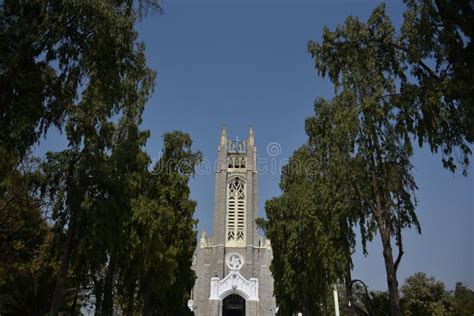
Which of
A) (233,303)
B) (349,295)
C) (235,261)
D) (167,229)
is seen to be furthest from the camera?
(233,303)

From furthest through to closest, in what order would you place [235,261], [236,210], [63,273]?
1. [236,210]
2. [235,261]
3. [63,273]

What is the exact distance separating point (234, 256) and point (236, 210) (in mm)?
5181

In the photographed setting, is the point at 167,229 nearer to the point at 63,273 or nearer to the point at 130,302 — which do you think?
the point at 130,302

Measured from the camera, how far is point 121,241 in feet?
53.3

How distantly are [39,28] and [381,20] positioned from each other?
960cm

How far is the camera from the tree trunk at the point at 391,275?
1223 cm

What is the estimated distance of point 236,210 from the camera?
4994 centimetres

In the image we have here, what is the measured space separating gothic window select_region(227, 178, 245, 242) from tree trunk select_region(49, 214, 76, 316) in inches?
1371

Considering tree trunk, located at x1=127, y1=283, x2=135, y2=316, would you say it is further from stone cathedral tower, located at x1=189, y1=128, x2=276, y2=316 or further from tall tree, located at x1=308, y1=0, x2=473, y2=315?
stone cathedral tower, located at x1=189, y1=128, x2=276, y2=316

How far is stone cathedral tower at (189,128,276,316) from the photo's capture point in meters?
44.6

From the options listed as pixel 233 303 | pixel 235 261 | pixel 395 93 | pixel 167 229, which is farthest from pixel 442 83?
pixel 233 303

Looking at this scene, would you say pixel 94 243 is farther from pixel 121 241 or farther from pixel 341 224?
pixel 341 224

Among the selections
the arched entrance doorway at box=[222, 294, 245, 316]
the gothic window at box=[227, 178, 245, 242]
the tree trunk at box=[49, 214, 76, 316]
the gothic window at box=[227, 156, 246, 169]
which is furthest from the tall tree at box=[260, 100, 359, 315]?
the gothic window at box=[227, 156, 246, 169]

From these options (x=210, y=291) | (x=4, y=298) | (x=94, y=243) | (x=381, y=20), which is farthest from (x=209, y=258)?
(x=381, y=20)
